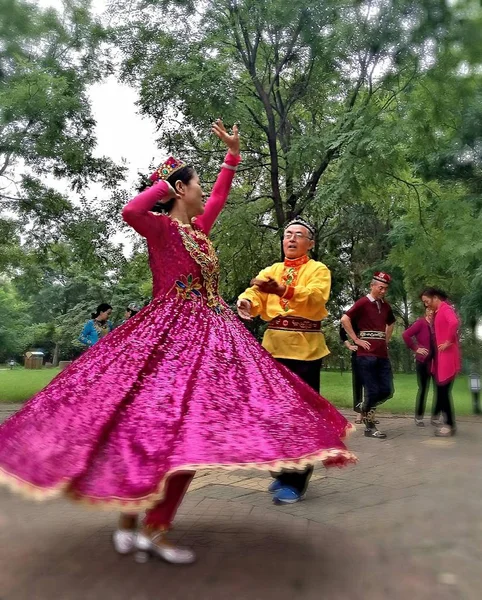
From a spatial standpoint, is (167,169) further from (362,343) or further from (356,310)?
(356,310)

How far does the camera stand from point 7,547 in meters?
3.44

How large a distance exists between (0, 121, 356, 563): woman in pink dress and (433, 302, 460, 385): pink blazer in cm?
486

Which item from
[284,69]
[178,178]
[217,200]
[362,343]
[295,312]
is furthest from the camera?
[284,69]

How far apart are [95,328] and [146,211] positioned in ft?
22.7

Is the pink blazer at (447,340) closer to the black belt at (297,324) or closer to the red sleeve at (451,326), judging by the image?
the red sleeve at (451,326)

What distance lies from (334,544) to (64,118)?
10851mm

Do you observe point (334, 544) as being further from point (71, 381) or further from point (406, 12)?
point (406, 12)

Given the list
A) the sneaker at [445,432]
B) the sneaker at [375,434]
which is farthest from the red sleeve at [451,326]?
the sneaker at [375,434]

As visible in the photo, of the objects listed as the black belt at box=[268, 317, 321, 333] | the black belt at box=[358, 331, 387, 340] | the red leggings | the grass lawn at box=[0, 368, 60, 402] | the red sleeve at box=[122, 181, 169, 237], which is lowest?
the grass lawn at box=[0, 368, 60, 402]

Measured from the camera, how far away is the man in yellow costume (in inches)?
174

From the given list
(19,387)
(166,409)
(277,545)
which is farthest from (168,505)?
(19,387)

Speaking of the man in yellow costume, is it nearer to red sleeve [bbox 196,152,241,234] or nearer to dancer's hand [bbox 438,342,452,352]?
red sleeve [bbox 196,152,241,234]

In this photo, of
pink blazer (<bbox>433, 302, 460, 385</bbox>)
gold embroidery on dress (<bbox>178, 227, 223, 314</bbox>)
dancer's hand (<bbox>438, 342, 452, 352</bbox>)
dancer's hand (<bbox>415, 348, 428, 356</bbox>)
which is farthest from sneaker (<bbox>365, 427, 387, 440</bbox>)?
gold embroidery on dress (<bbox>178, 227, 223, 314</bbox>)

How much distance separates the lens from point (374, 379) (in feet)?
25.9
